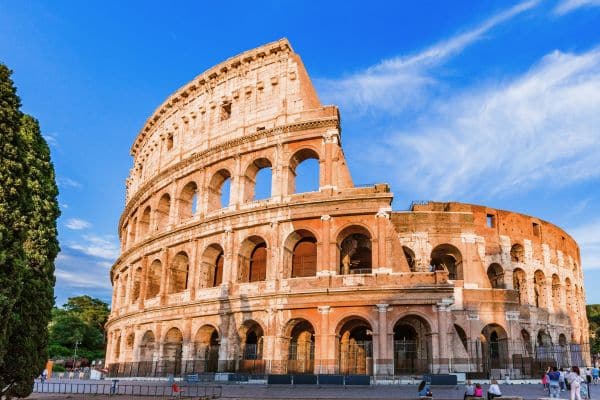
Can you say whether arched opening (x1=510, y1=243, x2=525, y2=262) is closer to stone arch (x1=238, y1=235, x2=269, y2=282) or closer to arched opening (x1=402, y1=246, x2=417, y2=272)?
arched opening (x1=402, y1=246, x2=417, y2=272)

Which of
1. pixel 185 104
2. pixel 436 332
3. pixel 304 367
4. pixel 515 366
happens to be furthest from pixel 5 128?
pixel 515 366

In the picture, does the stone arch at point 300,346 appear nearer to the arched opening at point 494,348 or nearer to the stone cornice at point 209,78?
the arched opening at point 494,348

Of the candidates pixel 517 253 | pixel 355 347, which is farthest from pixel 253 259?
pixel 517 253

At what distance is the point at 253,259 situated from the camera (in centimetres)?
2670

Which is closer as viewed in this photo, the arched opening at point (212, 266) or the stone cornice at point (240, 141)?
the stone cornice at point (240, 141)

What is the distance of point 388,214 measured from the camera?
75.0ft

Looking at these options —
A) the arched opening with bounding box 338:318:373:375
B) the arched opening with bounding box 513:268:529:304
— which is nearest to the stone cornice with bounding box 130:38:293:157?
the arched opening with bounding box 338:318:373:375

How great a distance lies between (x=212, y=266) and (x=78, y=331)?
93.4 ft

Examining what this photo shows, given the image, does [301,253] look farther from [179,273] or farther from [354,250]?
[179,273]

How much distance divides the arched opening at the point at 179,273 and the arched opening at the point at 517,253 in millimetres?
19953

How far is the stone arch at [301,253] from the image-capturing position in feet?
80.1

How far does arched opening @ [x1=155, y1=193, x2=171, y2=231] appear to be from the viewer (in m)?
31.5

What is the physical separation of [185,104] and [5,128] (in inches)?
783

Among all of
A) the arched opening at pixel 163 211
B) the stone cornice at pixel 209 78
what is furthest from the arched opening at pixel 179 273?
the stone cornice at pixel 209 78
